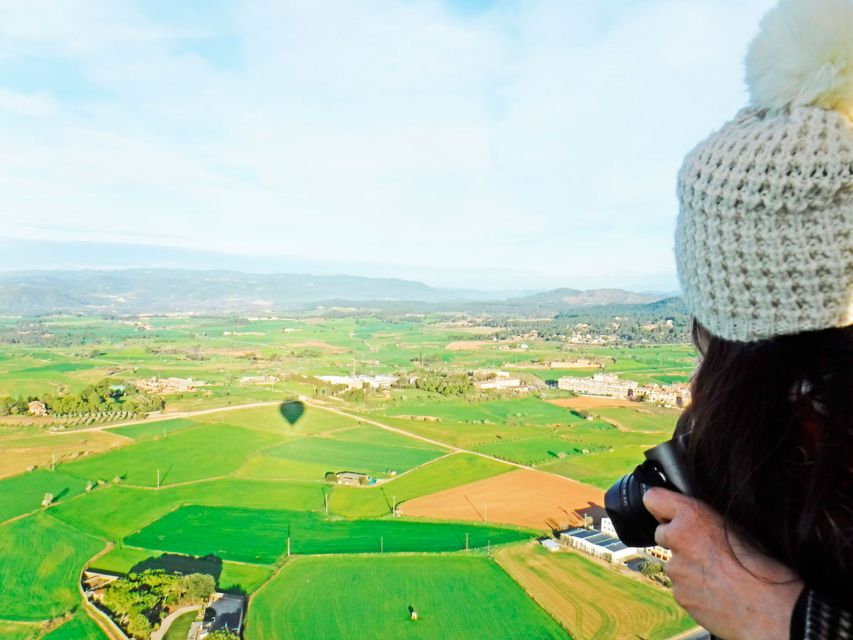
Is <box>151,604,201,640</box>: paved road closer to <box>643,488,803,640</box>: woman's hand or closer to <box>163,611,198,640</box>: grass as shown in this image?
<box>163,611,198,640</box>: grass

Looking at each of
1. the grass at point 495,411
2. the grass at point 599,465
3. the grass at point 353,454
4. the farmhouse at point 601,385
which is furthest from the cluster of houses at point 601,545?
the farmhouse at point 601,385

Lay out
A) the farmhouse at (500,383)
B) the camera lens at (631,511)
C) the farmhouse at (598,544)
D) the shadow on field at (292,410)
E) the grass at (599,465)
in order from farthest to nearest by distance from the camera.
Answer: the farmhouse at (500,383) < the shadow on field at (292,410) < the grass at (599,465) < the farmhouse at (598,544) < the camera lens at (631,511)

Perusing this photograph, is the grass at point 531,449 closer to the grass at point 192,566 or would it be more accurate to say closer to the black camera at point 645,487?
the grass at point 192,566

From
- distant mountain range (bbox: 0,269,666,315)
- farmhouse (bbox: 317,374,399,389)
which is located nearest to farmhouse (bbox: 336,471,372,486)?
farmhouse (bbox: 317,374,399,389)

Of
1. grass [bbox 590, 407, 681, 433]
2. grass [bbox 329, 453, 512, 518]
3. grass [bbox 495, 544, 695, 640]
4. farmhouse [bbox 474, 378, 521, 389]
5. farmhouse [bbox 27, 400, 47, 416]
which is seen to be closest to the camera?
grass [bbox 495, 544, 695, 640]

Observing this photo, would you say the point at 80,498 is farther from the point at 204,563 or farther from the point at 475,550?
the point at 475,550

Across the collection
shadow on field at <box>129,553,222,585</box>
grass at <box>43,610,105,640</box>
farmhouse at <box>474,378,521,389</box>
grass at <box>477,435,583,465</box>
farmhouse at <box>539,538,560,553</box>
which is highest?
farmhouse at <box>474,378,521,389</box>

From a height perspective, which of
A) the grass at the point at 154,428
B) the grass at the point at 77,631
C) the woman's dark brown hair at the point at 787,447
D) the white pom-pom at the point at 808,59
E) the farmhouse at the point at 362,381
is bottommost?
the grass at the point at 154,428
